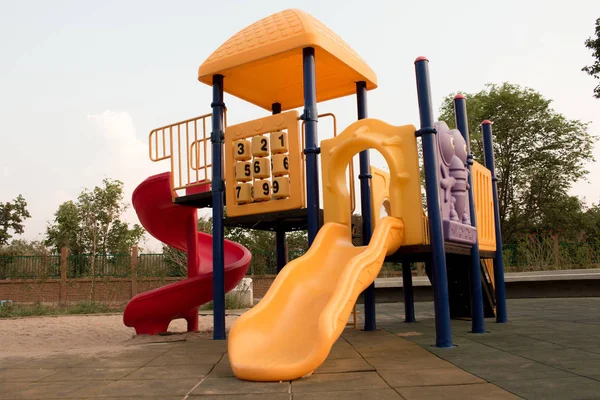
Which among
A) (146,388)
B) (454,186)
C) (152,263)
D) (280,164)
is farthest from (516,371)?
(152,263)

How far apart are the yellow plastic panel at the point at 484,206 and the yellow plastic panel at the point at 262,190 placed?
2.73m

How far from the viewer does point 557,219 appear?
2992 cm

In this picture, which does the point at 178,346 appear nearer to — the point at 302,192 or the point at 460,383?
the point at 302,192

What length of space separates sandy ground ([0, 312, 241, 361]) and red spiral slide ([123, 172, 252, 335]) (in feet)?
1.04

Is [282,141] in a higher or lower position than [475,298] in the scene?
higher

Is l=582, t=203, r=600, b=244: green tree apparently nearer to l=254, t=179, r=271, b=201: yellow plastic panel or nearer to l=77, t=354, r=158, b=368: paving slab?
l=254, t=179, r=271, b=201: yellow plastic panel

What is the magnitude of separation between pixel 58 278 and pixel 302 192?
14677 millimetres

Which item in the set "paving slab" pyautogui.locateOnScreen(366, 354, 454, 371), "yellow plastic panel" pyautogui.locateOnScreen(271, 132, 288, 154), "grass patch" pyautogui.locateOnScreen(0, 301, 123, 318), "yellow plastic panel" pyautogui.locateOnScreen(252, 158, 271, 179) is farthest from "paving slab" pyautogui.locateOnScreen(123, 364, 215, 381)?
"grass patch" pyautogui.locateOnScreen(0, 301, 123, 318)

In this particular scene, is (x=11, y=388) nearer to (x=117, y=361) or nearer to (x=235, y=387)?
(x=117, y=361)

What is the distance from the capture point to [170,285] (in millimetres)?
8453

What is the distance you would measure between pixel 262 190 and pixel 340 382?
3.63 metres

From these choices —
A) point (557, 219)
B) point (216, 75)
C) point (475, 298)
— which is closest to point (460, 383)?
point (475, 298)

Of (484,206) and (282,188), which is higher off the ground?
(282,188)

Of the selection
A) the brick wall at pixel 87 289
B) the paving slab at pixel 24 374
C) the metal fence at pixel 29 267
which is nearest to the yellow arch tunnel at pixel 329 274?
the paving slab at pixel 24 374
